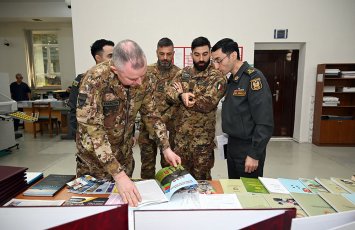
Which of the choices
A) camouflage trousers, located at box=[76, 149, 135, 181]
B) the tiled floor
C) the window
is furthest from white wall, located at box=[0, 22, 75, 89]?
camouflage trousers, located at box=[76, 149, 135, 181]

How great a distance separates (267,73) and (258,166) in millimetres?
3815

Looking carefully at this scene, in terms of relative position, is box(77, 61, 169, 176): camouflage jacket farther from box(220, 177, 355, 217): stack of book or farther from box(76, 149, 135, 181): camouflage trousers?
box(220, 177, 355, 217): stack of book

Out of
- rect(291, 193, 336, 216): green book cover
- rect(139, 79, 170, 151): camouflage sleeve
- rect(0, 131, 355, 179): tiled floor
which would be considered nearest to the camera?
rect(291, 193, 336, 216): green book cover

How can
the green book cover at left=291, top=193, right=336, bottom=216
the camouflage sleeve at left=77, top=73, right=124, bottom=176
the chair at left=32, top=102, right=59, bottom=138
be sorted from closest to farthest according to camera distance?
the green book cover at left=291, top=193, right=336, bottom=216
the camouflage sleeve at left=77, top=73, right=124, bottom=176
the chair at left=32, top=102, right=59, bottom=138

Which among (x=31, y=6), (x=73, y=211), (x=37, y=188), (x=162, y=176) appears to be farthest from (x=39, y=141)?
(x=73, y=211)

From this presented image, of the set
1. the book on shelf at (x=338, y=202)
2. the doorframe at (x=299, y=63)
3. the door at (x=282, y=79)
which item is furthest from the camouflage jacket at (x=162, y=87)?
the door at (x=282, y=79)

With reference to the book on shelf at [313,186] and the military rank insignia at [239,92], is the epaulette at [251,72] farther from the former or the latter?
the book on shelf at [313,186]

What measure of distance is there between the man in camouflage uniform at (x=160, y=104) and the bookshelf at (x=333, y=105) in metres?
3.45

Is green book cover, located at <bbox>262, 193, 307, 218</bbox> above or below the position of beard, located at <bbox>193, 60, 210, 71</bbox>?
below

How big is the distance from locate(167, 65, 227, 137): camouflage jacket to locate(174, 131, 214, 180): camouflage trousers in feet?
0.33

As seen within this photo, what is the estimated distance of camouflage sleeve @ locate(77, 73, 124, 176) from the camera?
1102mm

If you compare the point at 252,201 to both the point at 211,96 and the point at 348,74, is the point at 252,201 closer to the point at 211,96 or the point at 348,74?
the point at 211,96

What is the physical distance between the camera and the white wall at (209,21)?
4.47 meters

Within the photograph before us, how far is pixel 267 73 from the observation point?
509 centimetres
